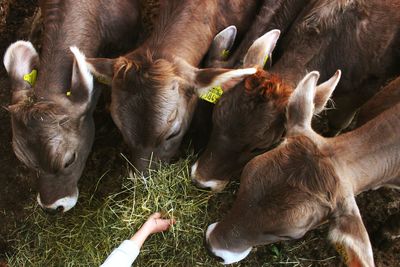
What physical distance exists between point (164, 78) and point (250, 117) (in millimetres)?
769

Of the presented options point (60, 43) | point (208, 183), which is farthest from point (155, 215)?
point (60, 43)

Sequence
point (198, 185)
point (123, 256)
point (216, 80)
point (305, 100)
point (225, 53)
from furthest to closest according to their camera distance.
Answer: point (225, 53) → point (198, 185) → point (216, 80) → point (123, 256) → point (305, 100)

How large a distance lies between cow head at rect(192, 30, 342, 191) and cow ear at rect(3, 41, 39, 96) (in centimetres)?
175

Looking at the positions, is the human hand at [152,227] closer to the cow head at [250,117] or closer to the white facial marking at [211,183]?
the white facial marking at [211,183]

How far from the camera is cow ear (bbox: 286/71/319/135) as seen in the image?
135 inches

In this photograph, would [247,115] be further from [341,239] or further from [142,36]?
[142,36]

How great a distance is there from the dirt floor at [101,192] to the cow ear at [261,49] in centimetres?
183

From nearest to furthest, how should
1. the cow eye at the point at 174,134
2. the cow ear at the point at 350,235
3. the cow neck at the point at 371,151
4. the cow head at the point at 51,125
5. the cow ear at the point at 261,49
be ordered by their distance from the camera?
the cow ear at the point at 350,235 → the cow neck at the point at 371,151 → the cow ear at the point at 261,49 → the cow head at the point at 51,125 → the cow eye at the point at 174,134

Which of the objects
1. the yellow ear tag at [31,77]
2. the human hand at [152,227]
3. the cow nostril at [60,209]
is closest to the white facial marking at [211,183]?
the human hand at [152,227]

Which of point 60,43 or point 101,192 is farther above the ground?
point 60,43

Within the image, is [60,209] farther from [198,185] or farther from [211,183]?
[211,183]

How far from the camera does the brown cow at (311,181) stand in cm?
323

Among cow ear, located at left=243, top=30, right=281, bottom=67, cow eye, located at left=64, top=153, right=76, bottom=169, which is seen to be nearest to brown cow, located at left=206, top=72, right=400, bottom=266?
cow ear, located at left=243, top=30, right=281, bottom=67

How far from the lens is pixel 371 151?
3.48 meters
